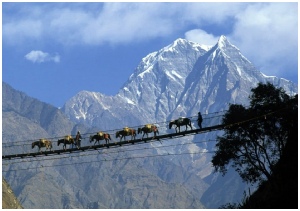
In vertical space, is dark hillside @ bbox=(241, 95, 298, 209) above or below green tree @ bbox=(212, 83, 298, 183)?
below

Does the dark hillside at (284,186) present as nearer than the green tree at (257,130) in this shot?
Yes

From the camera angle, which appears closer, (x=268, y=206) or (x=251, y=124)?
(x=268, y=206)

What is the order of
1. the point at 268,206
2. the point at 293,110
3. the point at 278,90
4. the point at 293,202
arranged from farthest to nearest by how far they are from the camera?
the point at 278,90 < the point at 293,110 < the point at 268,206 < the point at 293,202

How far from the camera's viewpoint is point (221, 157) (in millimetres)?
92812

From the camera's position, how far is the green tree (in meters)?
84.5

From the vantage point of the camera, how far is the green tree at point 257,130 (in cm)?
8450

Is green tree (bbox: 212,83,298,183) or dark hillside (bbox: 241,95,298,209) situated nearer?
dark hillside (bbox: 241,95,298,209)

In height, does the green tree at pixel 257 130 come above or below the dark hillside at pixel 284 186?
above

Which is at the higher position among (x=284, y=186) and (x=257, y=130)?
(x=257, y=130)

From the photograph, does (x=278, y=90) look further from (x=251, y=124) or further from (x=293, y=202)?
(x=293, y=202)

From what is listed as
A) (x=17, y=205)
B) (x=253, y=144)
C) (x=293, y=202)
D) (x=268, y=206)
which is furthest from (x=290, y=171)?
(x=17, y=205)

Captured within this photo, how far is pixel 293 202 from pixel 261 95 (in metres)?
43.4

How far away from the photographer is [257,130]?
87.3 meters

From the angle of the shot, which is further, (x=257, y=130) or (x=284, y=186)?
(x=257, y=130)
